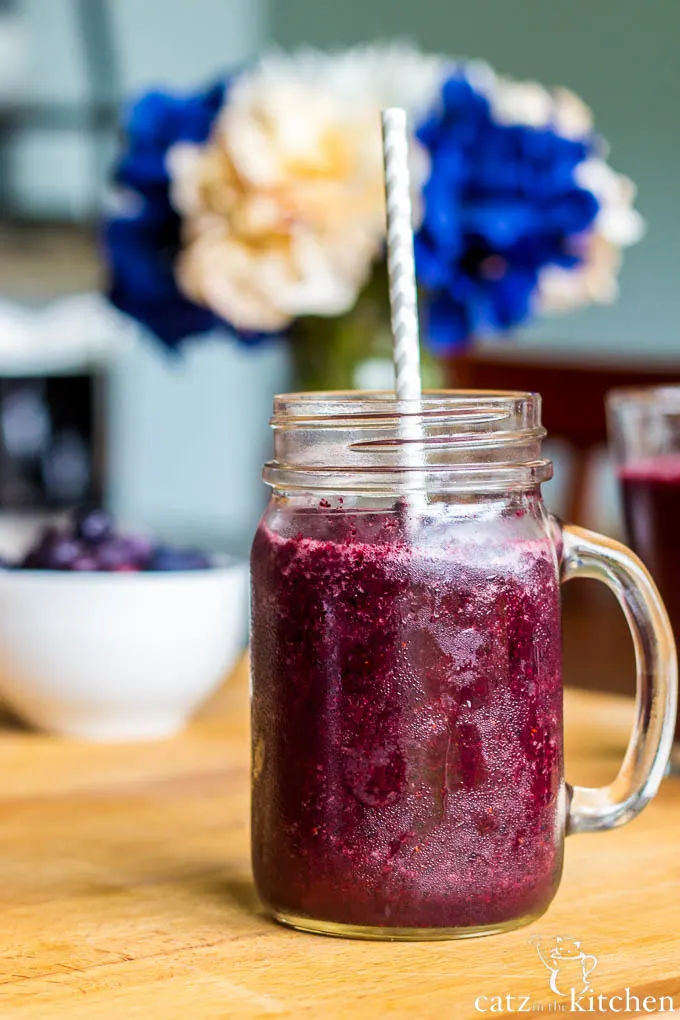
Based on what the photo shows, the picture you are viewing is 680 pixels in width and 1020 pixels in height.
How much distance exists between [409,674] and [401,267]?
7.2 inches

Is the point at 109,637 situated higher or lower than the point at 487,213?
lower

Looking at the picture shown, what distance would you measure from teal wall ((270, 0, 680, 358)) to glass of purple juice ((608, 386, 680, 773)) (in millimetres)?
3132

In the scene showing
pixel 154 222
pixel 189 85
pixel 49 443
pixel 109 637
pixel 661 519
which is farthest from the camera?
pixel 189 85

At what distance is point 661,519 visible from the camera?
0.90m

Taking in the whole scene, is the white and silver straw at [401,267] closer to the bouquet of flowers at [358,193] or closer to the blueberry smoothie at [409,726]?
the blueberry smoothie at [409,726]

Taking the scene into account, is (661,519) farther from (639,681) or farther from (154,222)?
(154,222)

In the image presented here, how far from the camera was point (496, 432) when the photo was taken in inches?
24.5

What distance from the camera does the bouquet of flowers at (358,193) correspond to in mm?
1232

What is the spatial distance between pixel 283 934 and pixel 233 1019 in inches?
3.8

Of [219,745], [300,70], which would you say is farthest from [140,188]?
[219,745]

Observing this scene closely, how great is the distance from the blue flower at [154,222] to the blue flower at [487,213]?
0.22 meters

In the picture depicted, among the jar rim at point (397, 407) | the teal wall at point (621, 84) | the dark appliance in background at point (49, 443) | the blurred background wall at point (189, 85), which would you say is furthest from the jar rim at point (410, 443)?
the teal wall at point (621, 84)

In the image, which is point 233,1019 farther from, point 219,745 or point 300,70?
point 300,70

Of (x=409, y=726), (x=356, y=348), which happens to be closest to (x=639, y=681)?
(x=409, y=726)
